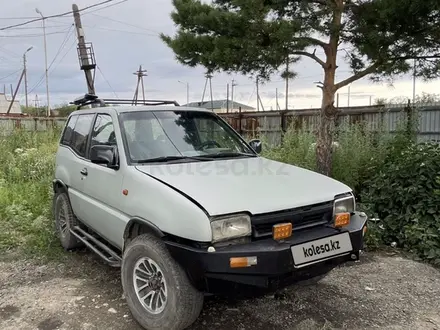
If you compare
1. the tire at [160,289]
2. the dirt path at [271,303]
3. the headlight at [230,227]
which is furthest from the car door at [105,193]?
the headlight at [230,227]

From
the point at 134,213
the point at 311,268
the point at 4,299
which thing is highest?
the point at 134,213

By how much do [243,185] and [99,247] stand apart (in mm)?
1809

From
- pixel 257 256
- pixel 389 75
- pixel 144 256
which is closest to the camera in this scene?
pixel 257 256

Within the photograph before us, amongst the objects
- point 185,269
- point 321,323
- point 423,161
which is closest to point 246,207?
point 185,269

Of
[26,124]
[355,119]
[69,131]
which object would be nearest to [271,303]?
[69,131]

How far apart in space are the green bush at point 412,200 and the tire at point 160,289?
3057mm

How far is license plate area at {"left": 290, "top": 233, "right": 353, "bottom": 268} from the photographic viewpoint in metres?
2.52

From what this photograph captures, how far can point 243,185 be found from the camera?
2.90 metres

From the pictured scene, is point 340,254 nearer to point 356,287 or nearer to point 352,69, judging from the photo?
point 356,287

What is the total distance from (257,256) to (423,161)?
3.62m

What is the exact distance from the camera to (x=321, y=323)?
2998 millimetres

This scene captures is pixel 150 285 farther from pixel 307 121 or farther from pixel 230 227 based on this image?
pixel 307 121

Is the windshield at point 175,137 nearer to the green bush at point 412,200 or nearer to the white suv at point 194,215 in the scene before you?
the white suv at point 194,215

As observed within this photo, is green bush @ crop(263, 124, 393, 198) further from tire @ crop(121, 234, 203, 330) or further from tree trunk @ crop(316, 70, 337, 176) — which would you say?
tire @ crop(121, 234, 203, 330)
